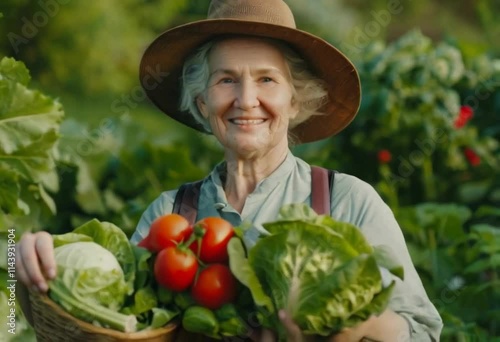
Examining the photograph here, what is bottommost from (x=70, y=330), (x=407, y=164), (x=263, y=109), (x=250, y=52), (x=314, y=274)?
(x=407, y=164)

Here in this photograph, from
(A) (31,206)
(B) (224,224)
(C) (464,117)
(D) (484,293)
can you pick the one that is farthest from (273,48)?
(C) (464,117)

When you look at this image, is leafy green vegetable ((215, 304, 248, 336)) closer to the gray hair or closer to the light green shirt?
the light green shirt

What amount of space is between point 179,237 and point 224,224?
0.12 metres

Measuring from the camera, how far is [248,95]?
3172 millimetres

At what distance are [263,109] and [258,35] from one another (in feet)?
0.76

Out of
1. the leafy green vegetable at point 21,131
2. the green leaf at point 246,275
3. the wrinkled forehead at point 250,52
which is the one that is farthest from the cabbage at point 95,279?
the leafy green vegetable at point 21,131

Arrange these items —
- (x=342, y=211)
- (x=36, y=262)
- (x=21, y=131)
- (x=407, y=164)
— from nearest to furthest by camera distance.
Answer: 1. (x=36, y=262)
2. (x=342, y=211)
3. (x=21, y=131)
4. (x=407, y=164)

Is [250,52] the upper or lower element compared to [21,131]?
upper

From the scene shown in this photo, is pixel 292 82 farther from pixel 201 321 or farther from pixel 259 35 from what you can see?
pixel 201 321

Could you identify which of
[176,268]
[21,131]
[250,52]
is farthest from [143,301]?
[21,131]

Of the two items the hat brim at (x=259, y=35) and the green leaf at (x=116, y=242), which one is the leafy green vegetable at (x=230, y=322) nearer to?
the green leaf at (x=116, y=242)

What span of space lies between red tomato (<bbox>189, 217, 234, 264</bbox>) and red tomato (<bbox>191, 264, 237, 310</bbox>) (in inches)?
1.1

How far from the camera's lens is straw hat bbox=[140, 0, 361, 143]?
3.26 metres

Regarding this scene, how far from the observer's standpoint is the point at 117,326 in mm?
2652
